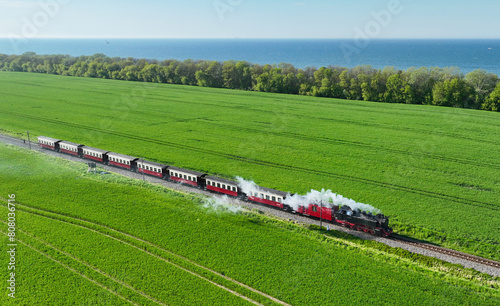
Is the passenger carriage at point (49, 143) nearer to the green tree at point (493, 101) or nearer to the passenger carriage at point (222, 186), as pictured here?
the passenger carriage at point (222, 186)

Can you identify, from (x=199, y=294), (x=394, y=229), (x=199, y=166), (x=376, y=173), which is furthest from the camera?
(x=199, y=166)

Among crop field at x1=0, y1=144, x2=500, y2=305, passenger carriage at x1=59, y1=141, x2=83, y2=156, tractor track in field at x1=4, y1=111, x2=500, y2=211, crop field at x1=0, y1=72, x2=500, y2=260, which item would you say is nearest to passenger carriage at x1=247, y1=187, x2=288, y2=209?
crop field at x1=0, y1=144, x2=500, y2=305

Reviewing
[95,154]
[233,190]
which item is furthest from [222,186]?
[95,154]

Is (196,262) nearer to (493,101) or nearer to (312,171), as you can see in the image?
(312,171)

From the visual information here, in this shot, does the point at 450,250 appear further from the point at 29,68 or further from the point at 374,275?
the point at 29,68

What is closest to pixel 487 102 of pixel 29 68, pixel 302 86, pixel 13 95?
pixel 302 86

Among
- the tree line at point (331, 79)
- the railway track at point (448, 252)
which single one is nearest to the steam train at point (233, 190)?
the railway track at point (448, 252)

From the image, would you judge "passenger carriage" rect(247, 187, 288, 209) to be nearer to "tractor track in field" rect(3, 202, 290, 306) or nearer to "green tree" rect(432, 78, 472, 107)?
"tractor track in field" rect(3, 202, 290, 306)
